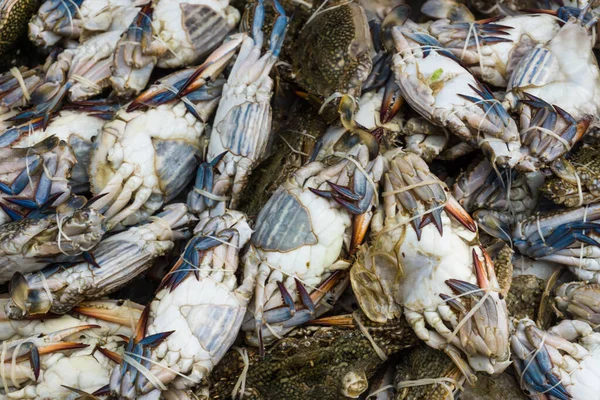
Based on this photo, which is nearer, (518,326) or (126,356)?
(126,356)

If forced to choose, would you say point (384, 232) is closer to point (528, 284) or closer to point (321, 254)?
point (321, 254)

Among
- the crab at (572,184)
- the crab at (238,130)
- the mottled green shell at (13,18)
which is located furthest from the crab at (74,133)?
the crab at (572,184)

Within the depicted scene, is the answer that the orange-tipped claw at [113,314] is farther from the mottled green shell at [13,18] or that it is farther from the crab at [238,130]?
the mottled green shell at [13,18]

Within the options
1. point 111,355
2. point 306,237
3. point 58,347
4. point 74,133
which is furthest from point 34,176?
point 306,237

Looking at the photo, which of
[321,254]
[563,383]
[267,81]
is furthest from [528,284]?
[267,81]

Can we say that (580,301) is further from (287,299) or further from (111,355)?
(111,355)

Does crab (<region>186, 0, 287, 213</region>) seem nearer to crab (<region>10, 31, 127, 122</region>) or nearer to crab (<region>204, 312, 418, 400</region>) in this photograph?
crab (<region>10, 31, 127, 122</region>)

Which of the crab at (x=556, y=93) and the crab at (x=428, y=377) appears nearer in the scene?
the crab at (x=428, y=377)
